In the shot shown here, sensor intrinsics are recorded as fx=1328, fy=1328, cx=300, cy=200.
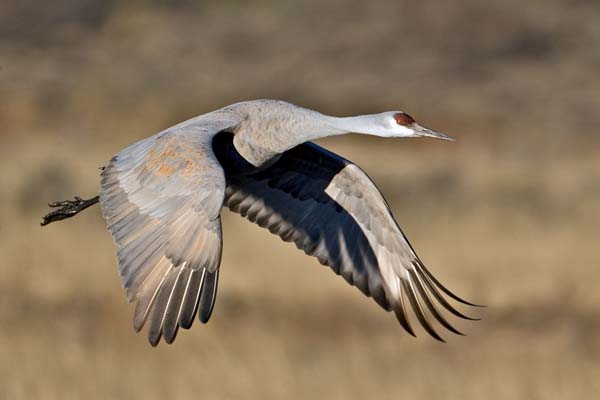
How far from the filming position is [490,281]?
11242mm

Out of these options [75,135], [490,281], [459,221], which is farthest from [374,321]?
[75,135]

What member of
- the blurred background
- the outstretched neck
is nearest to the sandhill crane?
the outstretched neck

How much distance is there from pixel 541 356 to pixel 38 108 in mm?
11289

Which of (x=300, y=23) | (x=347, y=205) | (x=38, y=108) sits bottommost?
(x=300, y=23)

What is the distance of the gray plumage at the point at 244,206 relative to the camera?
6059 millimetres

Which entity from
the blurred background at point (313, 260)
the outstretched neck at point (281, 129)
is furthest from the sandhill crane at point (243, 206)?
the blurred background at point (313, 260)

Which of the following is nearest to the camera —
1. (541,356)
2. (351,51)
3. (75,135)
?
(541,356)

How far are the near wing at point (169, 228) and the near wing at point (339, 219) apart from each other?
38.0 inches

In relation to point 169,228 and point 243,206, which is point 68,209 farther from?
point 169,228

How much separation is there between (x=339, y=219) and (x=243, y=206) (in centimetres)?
59

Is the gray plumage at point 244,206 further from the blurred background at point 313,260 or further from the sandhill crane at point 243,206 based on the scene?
the blurred background at point 313,260

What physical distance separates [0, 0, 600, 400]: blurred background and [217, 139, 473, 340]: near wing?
1.44 m

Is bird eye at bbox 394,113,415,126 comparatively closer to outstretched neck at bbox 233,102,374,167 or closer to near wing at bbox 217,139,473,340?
outstretched neck at bbox 233,102,374,167

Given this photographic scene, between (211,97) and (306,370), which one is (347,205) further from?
(211,97)
